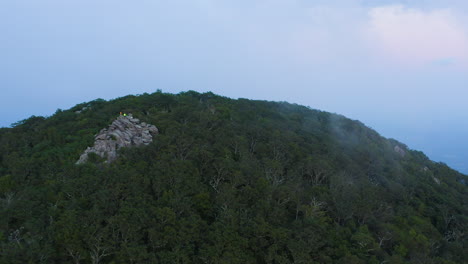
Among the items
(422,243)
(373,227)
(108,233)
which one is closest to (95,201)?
(108,233)

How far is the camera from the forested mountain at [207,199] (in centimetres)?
2100

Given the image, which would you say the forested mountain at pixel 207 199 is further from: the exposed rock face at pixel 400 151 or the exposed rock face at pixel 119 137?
the exposed rock face at pixel 400 151

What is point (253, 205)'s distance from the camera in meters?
26.0

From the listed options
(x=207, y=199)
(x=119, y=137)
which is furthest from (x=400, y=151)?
(x=119, y=137)

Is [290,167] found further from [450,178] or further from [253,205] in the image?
[450,178]

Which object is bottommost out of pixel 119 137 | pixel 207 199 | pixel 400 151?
pixel 207 199

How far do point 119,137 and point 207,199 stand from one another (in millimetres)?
13793

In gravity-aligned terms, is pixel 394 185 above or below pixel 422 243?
above

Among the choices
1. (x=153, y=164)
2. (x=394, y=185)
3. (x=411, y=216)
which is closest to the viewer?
(x=153, y=164)

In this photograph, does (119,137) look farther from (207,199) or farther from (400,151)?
(400,151)

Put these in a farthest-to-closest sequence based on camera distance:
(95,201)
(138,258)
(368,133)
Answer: (368,133) → (95,201) → (138,258)

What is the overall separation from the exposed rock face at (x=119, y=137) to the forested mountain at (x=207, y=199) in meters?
1.11

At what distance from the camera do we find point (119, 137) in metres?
33.2

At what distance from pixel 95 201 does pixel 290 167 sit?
21.9m
